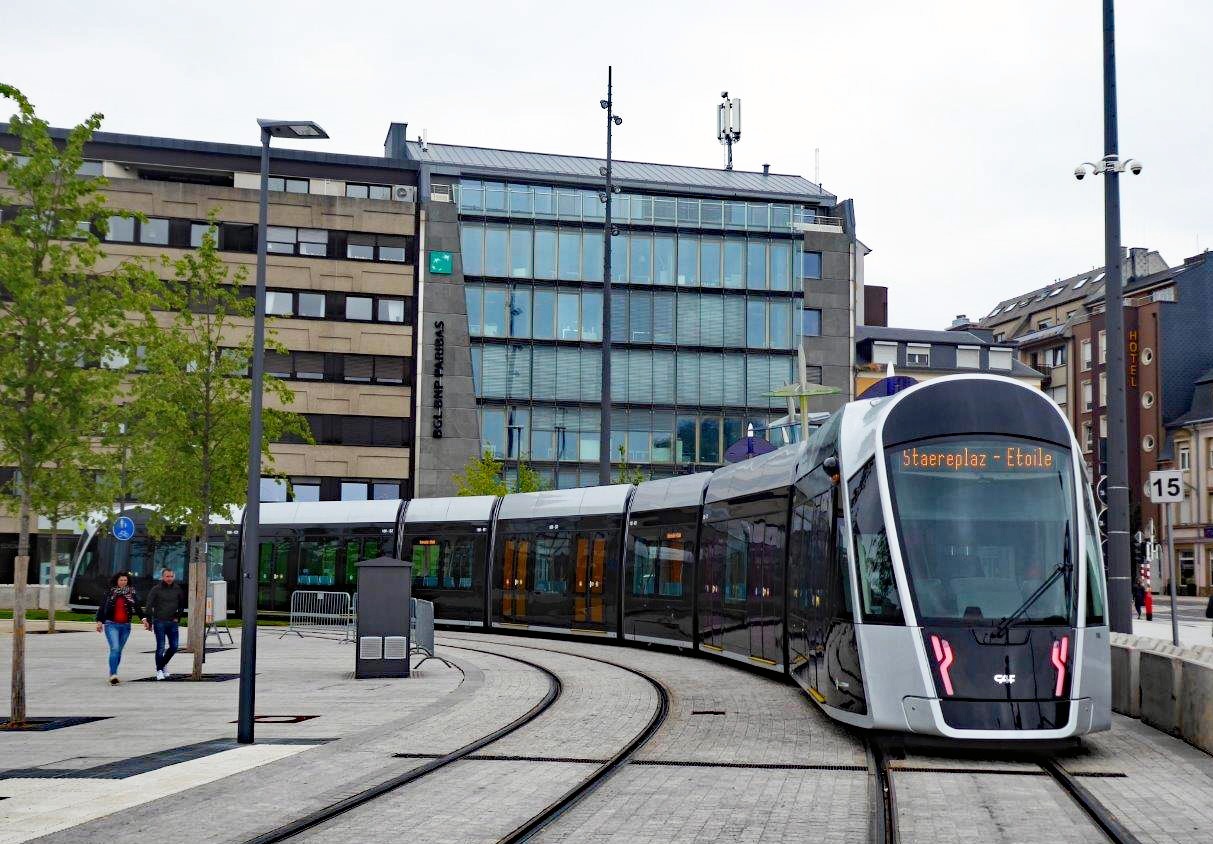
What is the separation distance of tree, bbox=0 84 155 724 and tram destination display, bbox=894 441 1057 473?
8599 millimetres

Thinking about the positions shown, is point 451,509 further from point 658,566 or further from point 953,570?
point 953,570

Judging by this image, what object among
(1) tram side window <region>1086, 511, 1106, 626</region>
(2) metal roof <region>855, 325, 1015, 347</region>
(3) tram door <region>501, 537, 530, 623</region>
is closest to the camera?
(1) tram side window <region>1086, 511, 1106, 626</region>

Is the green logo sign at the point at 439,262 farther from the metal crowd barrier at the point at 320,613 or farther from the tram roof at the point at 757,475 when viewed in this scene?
the tram roof at the point at 757,475

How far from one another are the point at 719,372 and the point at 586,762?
55265mm

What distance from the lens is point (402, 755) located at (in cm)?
1252

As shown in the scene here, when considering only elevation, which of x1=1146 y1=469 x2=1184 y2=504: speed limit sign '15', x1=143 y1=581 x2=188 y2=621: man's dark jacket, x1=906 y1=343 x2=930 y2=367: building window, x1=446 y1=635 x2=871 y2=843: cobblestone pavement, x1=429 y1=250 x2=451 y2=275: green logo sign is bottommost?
x1=446 y1=635 x2=871 y2=843: cobblestone pavement

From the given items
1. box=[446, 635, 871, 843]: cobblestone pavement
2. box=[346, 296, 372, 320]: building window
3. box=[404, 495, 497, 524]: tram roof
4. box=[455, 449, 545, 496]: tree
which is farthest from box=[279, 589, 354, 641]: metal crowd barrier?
box=[346, 296, 372, 320]: building window

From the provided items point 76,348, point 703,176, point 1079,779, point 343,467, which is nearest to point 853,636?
point 1079,779

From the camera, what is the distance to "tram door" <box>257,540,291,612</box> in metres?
36.9

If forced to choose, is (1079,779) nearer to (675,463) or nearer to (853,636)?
(853,636)

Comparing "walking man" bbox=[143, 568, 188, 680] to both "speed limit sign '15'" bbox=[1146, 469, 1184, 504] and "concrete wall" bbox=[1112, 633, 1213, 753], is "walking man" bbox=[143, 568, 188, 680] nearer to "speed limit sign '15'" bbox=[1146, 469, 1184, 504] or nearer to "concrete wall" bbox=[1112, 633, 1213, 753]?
"concrete wall" bbox=[1112, 633, 1213, 753]

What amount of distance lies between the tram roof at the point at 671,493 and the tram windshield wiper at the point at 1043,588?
460 inches

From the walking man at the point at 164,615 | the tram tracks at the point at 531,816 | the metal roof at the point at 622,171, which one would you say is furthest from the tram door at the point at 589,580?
the metal roof at the point at 622,171

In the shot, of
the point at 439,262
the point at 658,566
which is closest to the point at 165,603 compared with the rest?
the point at 658,566
